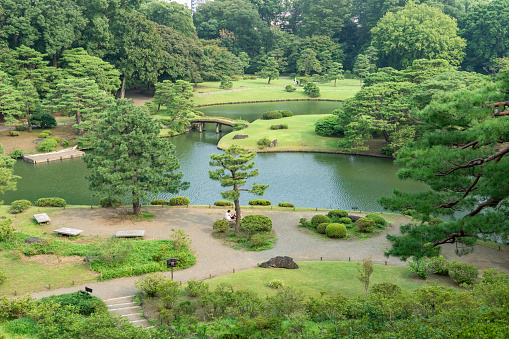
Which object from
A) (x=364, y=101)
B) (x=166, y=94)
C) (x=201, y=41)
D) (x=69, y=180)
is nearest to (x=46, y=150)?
(x=69, y=180)

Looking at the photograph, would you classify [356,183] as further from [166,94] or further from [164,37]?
[164,37]

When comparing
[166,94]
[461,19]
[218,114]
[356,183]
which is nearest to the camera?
[356,183]

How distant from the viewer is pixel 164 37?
82.3 m

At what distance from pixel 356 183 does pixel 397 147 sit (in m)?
10.7

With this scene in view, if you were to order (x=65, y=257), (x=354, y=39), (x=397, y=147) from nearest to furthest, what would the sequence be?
1. (x=65, y=257)
2. (x=397, y=147)
3. (x=354, y=39)

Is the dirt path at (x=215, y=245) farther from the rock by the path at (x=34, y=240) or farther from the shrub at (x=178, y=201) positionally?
the rock by the path at (x=34, y=240)

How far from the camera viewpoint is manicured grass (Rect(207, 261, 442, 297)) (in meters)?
19.6

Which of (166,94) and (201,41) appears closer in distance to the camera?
(166,94)

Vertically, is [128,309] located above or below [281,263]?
below

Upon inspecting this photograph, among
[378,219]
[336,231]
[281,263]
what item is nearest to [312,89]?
[378,219]

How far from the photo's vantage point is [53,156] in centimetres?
4859

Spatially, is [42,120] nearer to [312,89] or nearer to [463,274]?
[312,89]

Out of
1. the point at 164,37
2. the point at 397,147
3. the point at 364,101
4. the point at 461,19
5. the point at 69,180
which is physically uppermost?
the point at 461,19

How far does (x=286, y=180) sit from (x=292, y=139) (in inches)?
550
